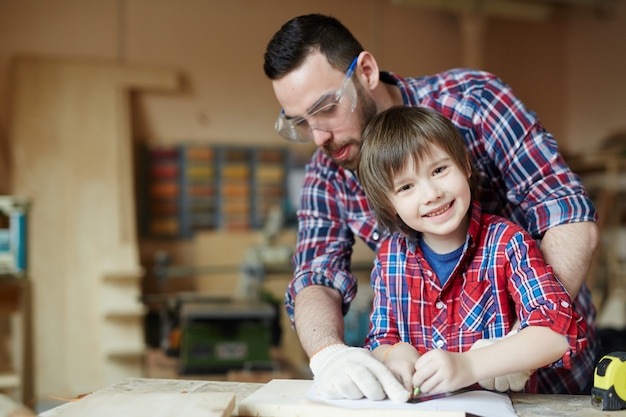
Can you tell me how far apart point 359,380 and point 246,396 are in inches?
8.7

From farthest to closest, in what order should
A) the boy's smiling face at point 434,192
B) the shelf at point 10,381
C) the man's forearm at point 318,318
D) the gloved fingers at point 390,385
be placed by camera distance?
the shelf at point 10,381 → the man's forearm at point 318,318 → the boy's smiling face at point 434,192 → the gloved fingers at point 390,385

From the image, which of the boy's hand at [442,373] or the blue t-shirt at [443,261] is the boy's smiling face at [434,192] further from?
the boy's hand at [442,373]

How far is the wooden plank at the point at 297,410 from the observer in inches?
41.6

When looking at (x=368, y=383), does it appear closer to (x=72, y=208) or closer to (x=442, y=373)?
(x=442, y=373)

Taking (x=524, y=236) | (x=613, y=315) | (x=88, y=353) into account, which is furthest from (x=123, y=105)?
(x=524, y=236)

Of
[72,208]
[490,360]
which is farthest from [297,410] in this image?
[72,208]

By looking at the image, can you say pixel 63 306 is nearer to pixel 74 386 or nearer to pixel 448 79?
pixel 74 386

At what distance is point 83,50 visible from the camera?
5730 mm

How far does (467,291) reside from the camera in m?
1.42

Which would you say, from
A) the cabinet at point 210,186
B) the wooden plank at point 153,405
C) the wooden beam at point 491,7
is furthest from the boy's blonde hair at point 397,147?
the wooden beam at point 491,7

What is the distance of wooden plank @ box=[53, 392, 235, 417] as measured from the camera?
1013mm

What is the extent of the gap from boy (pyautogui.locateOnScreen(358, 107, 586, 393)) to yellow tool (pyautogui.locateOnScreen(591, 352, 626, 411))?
65mm

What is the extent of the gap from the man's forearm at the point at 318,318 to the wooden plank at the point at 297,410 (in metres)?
0.32

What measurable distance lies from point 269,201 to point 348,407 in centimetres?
521
